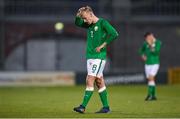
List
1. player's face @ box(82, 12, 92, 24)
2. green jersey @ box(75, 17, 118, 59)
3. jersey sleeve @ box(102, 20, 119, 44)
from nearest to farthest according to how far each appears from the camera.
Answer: player's face @ box(82, 12, 92, 24), jersey sleeve @ box(102, 20, 119, 44), green jersey @ box(75, 17, 118, 59)

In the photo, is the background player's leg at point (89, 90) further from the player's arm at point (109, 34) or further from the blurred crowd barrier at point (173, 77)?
the blurred crowd barrier at point (173, 77)

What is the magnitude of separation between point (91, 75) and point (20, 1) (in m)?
24.6

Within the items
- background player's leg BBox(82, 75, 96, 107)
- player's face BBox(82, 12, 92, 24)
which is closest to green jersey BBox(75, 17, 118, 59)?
player's face BBox(82, 12, 92, 24)

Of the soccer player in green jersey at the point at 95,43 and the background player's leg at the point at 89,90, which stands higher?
the soccer player in green jersey at the point at 95,43

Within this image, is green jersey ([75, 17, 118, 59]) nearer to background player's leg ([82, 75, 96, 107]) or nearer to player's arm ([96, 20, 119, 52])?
player's arm ([96, 20, 119, 52])

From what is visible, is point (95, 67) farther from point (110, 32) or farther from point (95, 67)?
point (110, 32)

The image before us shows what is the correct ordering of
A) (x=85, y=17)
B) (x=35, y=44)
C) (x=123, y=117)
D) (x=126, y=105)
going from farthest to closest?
(x=35, y=44)
(x=126, y=105)
(x=85, y=17)
(x=123, y=117)

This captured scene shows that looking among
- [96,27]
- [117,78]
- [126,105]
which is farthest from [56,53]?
[96,27]

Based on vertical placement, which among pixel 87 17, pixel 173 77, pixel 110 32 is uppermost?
pixel 87 17

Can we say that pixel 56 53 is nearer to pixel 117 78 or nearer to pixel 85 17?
pixel 117 78

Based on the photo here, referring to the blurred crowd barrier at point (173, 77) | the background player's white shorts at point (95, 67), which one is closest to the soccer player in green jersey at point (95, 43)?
the background player's white shorts at point (95, 67)

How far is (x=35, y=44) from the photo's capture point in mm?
39656

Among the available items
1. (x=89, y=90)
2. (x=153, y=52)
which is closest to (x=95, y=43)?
(x=89, y=90)

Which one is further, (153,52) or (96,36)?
(153,52)
